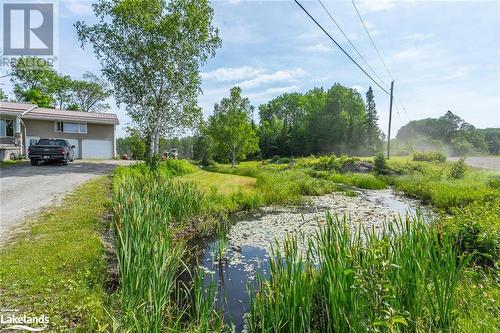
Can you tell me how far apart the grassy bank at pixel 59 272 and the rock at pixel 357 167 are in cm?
2289

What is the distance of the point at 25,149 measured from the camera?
87.4ft

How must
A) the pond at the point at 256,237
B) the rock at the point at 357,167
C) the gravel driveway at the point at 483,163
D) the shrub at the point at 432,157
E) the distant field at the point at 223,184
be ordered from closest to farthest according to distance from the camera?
the pond at the point at 256,237 → the distant field at the point at 223,184 → the gravel driveway at the point at 483,163 → the rock at the point at 357,167 → the shrub at the point at 432,157

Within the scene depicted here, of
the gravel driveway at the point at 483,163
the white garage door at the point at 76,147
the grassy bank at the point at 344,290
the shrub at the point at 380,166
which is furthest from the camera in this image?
the white garage door at the point at 76,147

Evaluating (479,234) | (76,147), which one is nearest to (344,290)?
(479,234)

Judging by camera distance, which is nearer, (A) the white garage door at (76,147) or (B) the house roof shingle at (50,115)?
(B) the house roof shingle at (50,115)

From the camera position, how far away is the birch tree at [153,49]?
747 inches

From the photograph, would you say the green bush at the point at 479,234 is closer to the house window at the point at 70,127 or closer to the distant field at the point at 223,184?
the distant field at the point at 223,184

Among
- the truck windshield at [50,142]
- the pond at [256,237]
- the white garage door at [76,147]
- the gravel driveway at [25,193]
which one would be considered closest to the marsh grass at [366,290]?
the pond at [256,237]

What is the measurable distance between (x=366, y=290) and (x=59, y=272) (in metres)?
4.11

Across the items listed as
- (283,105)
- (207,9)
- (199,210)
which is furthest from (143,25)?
(283,105)

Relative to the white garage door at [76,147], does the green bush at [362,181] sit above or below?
below

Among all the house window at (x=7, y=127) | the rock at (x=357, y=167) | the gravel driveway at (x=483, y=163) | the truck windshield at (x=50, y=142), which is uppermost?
the house window at (x=7, y=127)

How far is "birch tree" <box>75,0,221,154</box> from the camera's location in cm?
1898

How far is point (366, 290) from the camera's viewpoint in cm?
277
